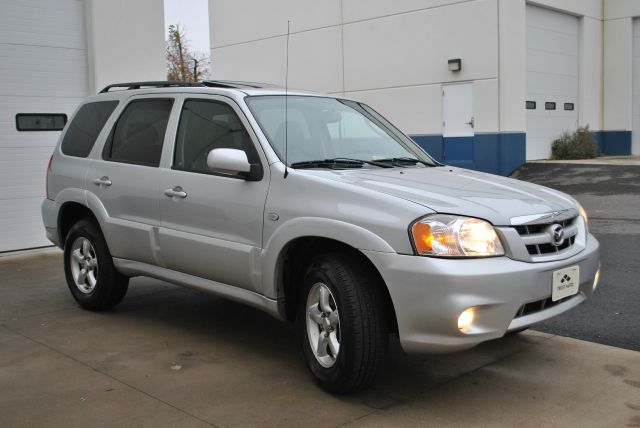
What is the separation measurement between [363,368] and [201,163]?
2.04 m

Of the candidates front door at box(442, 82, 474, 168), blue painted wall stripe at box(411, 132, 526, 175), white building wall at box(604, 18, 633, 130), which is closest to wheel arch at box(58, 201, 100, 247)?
blue painted wall stripe at box(411, 132, 526, 175)

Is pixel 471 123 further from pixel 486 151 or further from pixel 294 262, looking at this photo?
pixel 294 262

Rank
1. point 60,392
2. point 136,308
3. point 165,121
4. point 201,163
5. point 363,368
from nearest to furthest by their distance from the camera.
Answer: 1. point 363,368
2. point 60,392
3. point 201,163
4. point 165,121
5. point 136,308

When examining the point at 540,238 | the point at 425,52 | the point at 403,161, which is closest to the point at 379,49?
the point at 425,52

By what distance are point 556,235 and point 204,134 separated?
8.52 ft

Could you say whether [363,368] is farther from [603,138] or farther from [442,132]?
[603,138]

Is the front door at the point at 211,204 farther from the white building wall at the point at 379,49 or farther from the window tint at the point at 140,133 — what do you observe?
the white building wall at the point at 379,49

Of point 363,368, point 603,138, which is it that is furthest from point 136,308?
point 603,138

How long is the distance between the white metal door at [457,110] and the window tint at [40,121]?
10500mm

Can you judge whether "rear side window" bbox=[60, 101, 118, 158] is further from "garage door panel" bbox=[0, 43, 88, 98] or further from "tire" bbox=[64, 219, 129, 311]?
"garage door panel" bbox=[0, 43, 88, 98]

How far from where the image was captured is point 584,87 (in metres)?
19.5

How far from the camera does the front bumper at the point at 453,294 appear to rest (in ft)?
12.3

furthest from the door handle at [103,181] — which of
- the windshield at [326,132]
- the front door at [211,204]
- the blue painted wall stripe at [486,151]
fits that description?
the blue painted wall stripe at [486,151]

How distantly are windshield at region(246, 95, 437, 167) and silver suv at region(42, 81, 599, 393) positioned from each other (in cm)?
1
